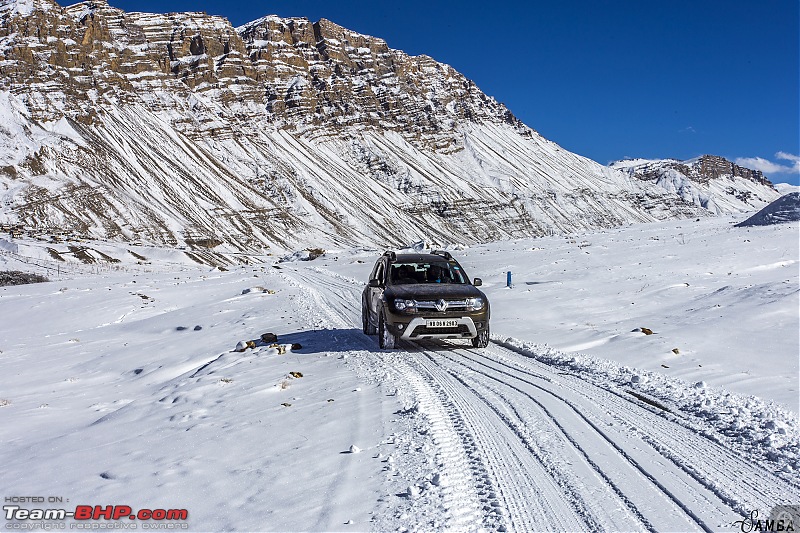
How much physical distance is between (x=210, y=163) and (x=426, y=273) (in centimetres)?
14471

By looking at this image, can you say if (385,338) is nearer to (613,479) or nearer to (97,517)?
(613,479)

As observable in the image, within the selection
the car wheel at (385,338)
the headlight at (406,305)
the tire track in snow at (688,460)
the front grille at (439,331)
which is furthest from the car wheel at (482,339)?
the tire track in snow at (688,460)

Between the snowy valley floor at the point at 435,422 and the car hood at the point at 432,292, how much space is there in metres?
1.08

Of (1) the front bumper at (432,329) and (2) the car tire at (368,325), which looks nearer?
(1) the front bumper at (432,329)

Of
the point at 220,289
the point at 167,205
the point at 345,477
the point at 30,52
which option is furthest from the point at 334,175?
the point at 345,477

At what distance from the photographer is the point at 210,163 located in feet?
479

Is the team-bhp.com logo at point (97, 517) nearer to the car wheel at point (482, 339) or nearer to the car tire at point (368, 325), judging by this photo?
the car wheel at point (482, 339)

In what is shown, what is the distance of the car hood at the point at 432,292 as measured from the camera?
10.5m

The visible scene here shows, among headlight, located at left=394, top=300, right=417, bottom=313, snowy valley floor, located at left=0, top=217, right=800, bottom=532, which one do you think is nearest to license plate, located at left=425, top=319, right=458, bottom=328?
headlight, located at left=394, top=300, right=417, bottom=313

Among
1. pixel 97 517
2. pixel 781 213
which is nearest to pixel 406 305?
pixel 97 517

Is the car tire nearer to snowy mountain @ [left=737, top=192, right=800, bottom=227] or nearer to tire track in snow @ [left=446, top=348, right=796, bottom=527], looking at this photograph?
tire track in snow @ [left=446, top=348, right=796, bottom=527]
